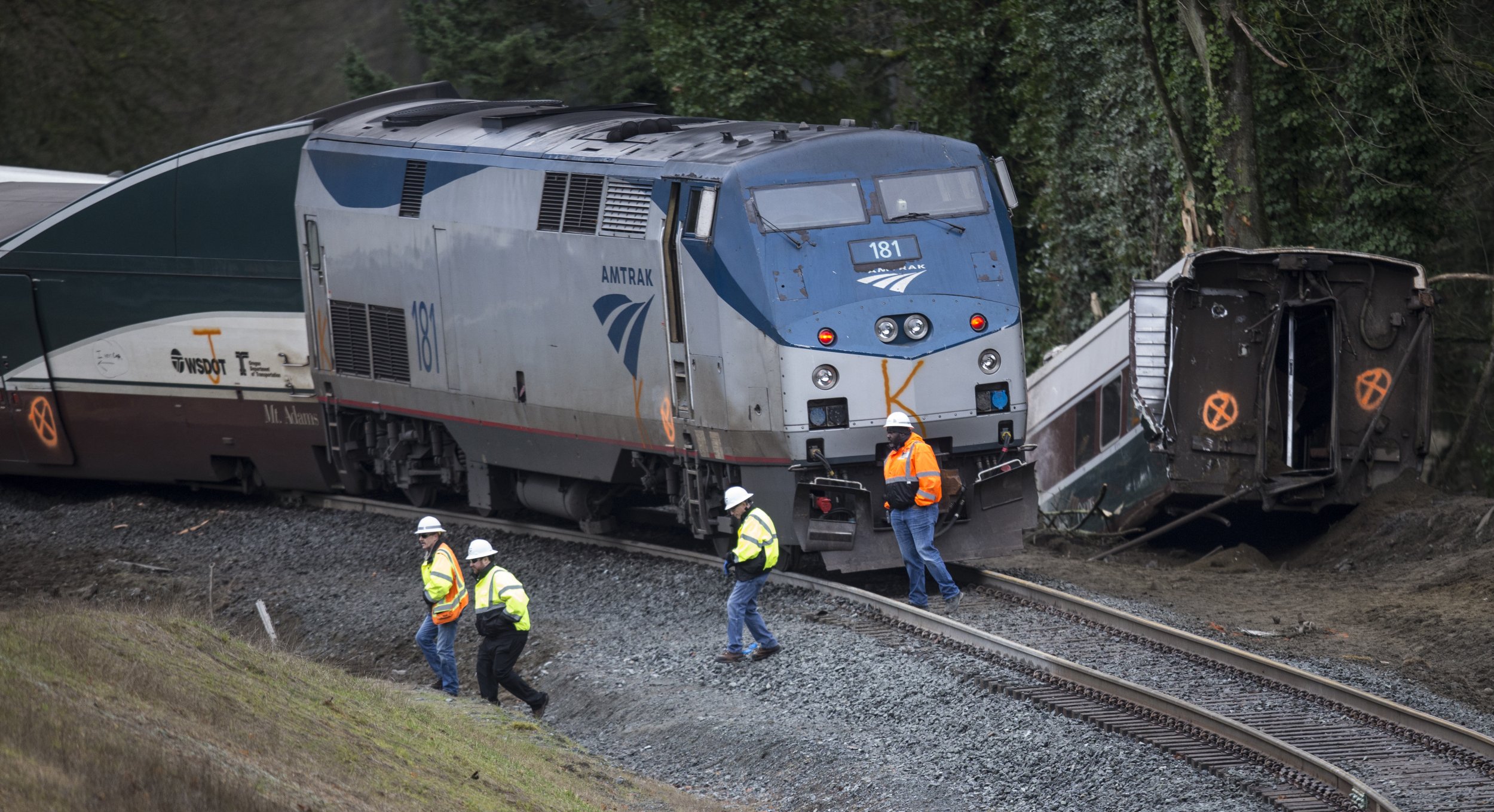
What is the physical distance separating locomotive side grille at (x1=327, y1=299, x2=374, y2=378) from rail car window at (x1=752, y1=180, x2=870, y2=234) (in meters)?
5.60

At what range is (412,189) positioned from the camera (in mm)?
15773

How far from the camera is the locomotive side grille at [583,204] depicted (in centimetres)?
1384

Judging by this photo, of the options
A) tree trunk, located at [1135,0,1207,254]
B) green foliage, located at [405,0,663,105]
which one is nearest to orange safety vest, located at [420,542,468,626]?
tree trunk, located at [1135,0,1207,254]

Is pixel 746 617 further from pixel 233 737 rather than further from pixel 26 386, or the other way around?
pixel 26 386

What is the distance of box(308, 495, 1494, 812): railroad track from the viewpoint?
8.70 meters

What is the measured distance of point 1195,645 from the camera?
37.1 feet

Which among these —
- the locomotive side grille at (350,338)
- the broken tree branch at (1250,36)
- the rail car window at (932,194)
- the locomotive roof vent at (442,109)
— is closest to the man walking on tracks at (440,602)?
the rail car window at (932,194)

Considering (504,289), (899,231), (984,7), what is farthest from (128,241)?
(984,7)

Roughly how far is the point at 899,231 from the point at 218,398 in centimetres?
869

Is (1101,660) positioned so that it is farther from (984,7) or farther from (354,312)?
(984,7)

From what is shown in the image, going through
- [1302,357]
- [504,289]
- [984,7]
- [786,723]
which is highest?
[984,7]

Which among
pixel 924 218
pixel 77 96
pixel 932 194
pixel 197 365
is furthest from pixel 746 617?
pixel 77 96

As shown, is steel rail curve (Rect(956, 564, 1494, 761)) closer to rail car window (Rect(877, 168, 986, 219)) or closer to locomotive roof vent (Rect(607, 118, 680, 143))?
rail car window (Rect(877, 168, 986, 219))

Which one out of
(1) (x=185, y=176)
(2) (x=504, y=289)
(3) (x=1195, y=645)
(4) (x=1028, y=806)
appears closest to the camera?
(4) (x=1028, y=806)
